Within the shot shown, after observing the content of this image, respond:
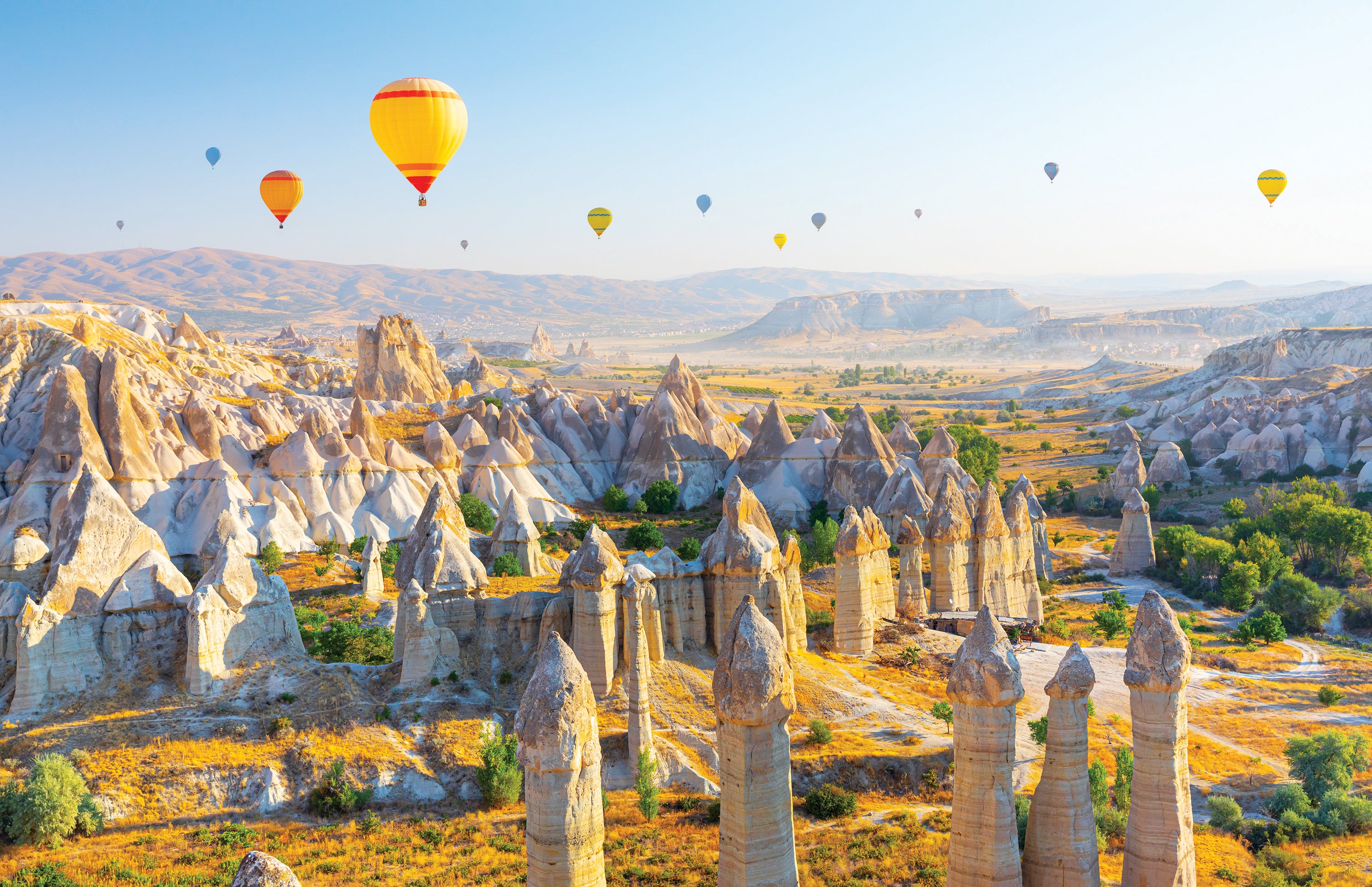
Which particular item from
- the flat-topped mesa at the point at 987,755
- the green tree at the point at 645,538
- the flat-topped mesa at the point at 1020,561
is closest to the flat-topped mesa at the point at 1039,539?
the flat-topped mesa at the point at 1020,561

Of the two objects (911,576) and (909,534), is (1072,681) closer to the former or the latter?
(909,534)

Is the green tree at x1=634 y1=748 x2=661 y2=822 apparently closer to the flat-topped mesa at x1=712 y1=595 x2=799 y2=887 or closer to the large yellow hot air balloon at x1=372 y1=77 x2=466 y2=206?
the flat-topped mesa at x1=712 y1=595 x2=799 y2=887

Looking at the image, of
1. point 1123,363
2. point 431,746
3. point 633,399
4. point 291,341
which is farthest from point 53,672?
point 1123,363

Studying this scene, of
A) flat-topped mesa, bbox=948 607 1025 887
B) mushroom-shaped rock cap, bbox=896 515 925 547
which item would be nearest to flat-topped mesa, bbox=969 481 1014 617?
mushroom-shaped rock cap, bbox=896 515 925 547

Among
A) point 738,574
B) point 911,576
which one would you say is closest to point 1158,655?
point 738,574

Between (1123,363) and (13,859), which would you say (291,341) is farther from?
(13,859)

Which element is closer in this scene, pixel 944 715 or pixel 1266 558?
pixel 944 715
